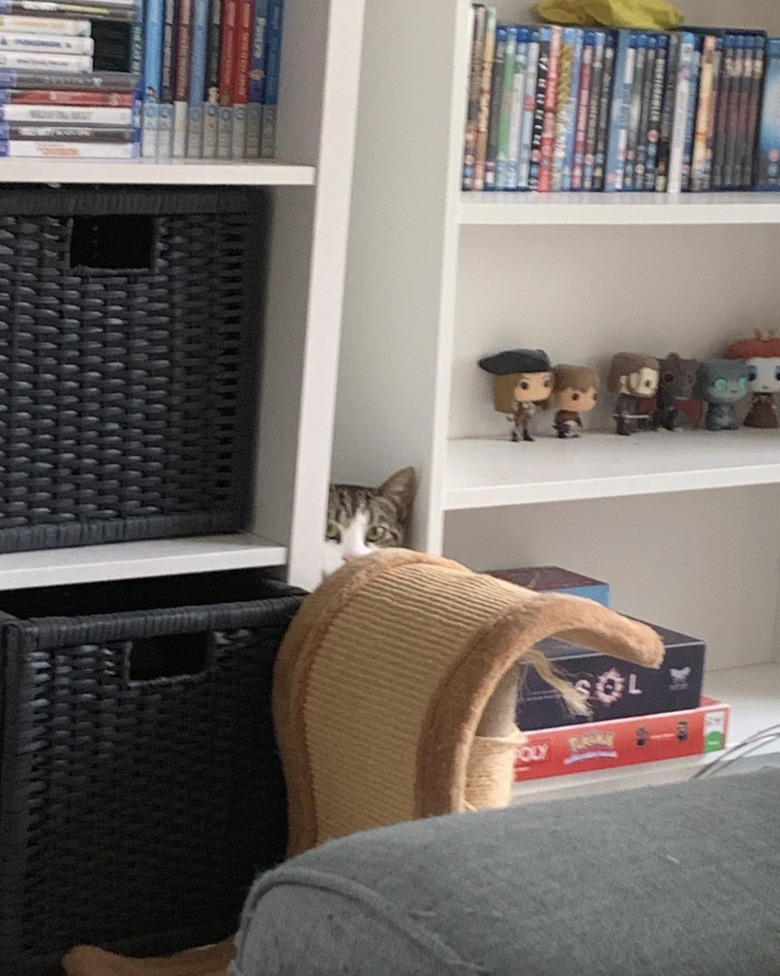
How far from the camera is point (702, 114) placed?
1943 mm

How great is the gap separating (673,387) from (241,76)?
0.78m

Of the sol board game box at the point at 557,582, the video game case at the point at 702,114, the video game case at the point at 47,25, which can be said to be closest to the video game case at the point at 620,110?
the video game case at the point at 702,114

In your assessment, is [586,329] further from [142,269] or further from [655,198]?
[142,269]

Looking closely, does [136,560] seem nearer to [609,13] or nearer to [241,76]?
[241,76]

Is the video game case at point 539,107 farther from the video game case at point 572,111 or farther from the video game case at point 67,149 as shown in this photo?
the video game case at point 67,149

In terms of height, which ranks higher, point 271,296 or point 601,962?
point 271,296

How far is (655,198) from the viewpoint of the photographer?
6.06ft

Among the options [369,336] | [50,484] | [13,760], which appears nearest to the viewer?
A: [13,760]

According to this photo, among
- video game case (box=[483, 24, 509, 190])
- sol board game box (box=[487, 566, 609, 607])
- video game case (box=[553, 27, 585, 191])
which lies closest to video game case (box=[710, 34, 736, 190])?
video game case (box=[553, 27, 585, 191])

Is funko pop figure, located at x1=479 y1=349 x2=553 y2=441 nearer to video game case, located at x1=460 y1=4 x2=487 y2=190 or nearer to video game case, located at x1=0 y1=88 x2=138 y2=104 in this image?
video game case, located at x1=460 y1=4 x2=487 y2=190

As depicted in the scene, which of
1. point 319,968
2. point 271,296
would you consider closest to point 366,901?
point 319,968

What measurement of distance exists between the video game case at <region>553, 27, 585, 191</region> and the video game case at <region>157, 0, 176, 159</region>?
526mm

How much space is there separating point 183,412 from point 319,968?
916 millimetres

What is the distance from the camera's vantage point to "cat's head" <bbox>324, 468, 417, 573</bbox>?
163cm
